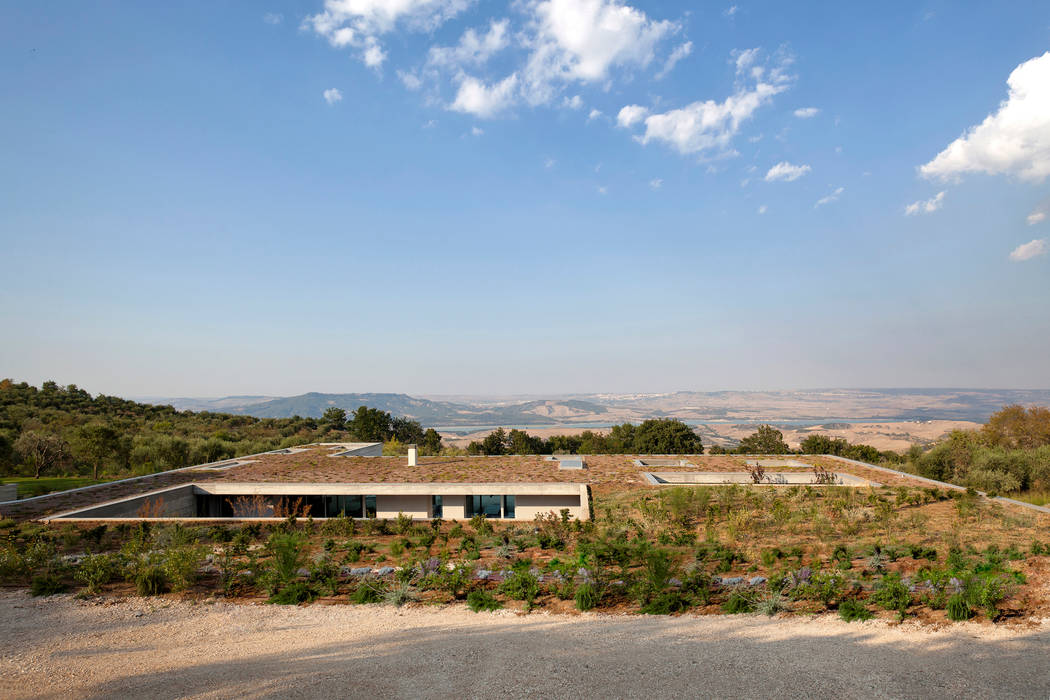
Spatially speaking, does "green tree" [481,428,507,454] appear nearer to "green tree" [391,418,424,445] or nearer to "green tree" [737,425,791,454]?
"green tree" [391,418,424,445]

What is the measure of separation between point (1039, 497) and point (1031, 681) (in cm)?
1765

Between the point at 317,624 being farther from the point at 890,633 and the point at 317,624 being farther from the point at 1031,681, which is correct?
the point at 1031,681

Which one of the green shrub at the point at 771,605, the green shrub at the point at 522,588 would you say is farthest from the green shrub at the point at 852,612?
the green shrub at the point at 522,588

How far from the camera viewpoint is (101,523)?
15.1 meters

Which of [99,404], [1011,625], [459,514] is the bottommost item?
[459,514]

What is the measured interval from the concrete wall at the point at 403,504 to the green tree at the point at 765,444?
29317 millimetres

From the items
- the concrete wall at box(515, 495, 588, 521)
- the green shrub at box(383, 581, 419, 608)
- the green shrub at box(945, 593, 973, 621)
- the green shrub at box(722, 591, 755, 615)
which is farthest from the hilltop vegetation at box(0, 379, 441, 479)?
the green shrub at box(945, 593, 973, 621)

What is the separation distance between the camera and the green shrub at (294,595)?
8.96 meters

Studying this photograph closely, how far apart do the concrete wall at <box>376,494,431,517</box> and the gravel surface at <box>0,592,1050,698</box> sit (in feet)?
40.1

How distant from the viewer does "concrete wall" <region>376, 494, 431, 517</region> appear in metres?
20.8

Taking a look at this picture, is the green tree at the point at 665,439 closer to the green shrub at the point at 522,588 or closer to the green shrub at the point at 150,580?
the green shrub at the point at 522,588

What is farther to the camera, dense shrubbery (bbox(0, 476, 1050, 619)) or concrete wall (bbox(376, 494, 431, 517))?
concrete wall (bbox(376, 494, 431, 517))

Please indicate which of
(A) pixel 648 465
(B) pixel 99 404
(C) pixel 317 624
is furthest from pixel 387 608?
(B) pixel 99 404

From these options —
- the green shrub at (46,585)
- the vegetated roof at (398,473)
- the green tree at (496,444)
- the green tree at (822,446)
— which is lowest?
the green tree at (496,444)
